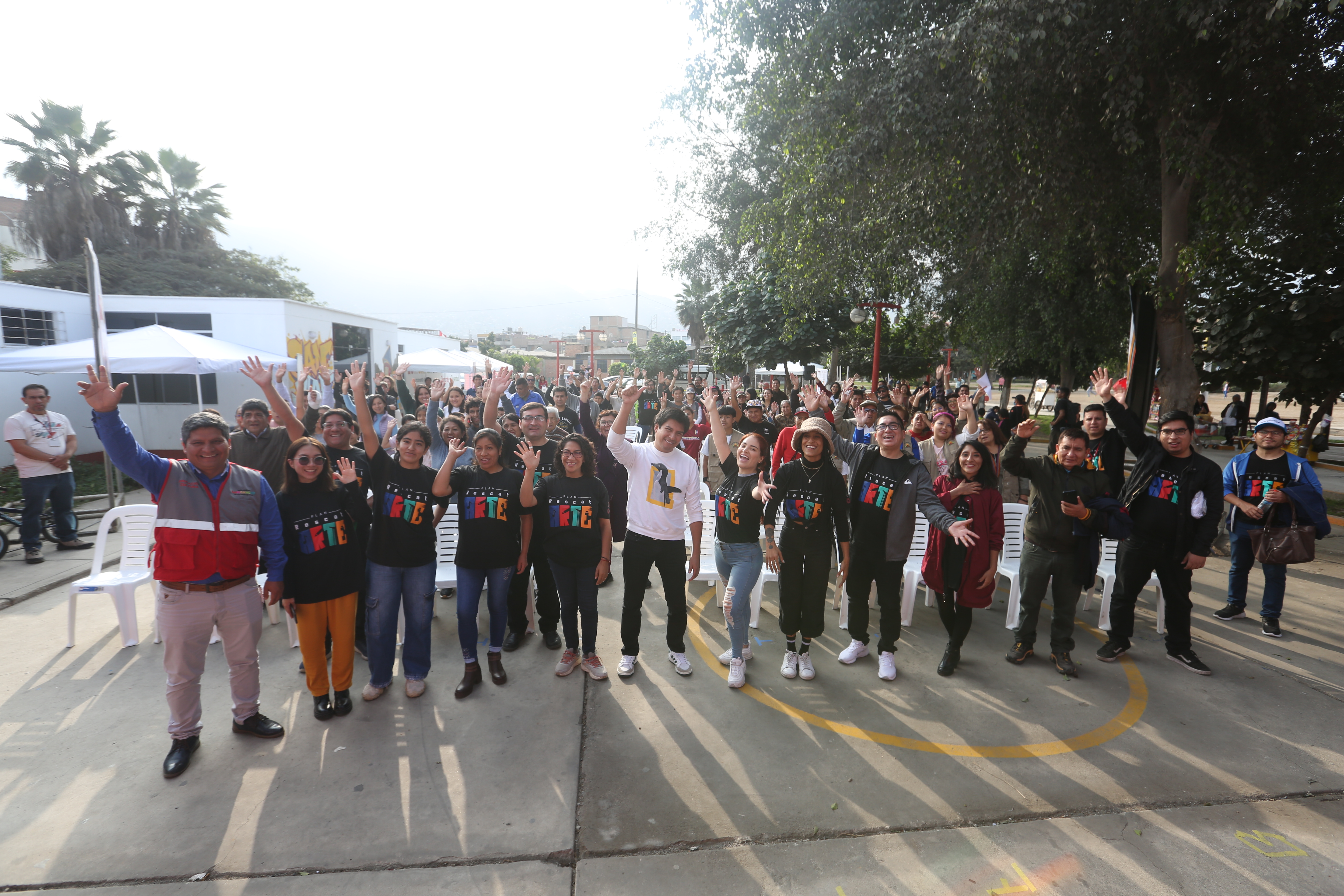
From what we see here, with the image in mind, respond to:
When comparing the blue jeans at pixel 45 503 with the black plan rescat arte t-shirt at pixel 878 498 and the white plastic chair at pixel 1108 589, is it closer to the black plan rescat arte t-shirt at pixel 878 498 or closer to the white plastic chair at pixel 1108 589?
the black plan rescat arte t-shirt at pixel 878 498

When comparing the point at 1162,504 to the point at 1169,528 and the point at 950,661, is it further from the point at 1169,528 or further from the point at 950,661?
the point at 950,661

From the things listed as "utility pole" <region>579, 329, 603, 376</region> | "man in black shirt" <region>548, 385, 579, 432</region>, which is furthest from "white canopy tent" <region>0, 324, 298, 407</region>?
"utility pole" <region>579, 329, 603, 376</region>

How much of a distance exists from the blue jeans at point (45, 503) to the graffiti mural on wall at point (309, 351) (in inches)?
293

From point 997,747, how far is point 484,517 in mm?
3427

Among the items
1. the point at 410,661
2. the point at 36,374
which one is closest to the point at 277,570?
the point at 410,661

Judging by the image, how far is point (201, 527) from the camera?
3.38m

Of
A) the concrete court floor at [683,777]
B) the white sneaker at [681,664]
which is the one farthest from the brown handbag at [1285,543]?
the white sneaker at [681,664]

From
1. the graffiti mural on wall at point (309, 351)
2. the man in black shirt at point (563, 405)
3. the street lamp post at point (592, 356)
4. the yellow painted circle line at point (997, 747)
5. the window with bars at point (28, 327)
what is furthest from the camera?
the graffiti mural on wall at point (309, 351)

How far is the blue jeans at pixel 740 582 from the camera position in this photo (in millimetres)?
4375

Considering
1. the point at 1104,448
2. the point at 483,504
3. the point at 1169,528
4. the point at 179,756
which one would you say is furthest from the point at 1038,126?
the point at 179,756

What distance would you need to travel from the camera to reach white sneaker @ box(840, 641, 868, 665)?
186 inches

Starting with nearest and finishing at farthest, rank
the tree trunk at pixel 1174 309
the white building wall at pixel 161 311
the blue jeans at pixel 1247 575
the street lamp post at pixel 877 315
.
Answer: the blue jeans at pixel 1247 575 → the tree trunk at pixel 1174 309 → the white building wall at pixel 161 311 → the street lamp post at pixel 877 315

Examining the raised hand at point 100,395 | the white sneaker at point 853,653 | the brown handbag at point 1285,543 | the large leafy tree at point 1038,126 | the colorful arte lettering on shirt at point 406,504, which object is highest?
the large leafy tree at point 1038,126

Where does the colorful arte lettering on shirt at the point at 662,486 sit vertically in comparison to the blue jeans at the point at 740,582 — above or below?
above
